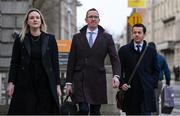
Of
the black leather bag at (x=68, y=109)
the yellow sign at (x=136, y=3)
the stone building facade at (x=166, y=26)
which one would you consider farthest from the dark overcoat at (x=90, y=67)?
the stone building facade at (x=166, y=26)

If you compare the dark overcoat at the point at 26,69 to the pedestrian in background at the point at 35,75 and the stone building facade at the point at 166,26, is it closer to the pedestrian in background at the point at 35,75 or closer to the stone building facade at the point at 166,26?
the pedestrian in background at the point at 35,75

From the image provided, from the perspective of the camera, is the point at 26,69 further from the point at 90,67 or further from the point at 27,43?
the point at 90,67

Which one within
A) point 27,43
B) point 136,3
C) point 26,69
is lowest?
point 26,69

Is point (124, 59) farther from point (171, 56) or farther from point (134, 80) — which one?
point (171, 56)

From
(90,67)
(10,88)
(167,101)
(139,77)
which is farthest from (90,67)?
(167,101)

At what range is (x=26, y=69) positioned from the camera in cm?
899

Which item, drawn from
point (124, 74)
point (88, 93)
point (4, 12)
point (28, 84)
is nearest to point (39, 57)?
point (28, 84)

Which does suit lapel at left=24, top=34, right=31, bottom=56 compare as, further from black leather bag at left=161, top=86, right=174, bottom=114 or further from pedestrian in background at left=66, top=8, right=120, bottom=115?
black leather bag at left=161, top=86, right=174, bottom=114

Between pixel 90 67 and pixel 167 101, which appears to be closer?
pixel 90 67

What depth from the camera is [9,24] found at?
64.0 ft

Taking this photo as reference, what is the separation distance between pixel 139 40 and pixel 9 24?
9253 mm

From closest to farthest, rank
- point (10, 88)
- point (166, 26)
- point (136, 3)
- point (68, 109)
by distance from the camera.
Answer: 1. point (10, 88)
2. point (68, 109)
3. point (136, 3)
4. point (166, 26)

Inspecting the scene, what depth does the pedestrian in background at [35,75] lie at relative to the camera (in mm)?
8906

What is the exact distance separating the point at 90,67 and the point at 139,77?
3.46 ft
